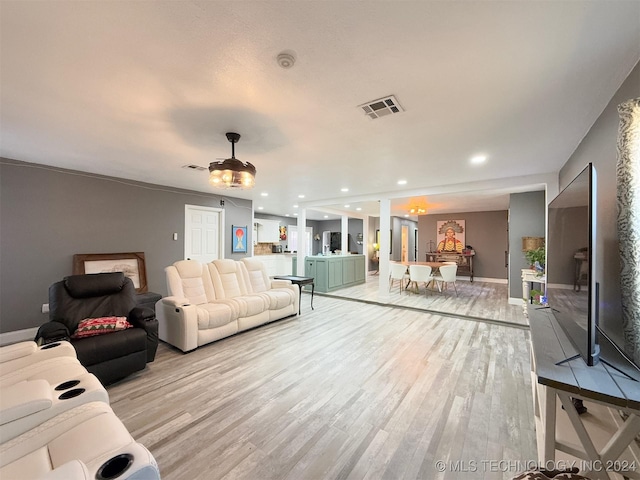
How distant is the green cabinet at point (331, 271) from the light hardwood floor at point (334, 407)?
125 inches

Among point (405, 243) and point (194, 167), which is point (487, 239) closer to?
point (405, 243)

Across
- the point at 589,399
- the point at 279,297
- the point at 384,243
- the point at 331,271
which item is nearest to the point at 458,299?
the point at 384,243

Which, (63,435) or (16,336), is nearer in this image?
(63,435)

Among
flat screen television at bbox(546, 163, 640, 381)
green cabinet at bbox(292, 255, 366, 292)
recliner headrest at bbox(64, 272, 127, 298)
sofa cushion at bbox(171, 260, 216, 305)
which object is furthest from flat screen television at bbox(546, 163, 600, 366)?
green cabinet at bbox(292, 255, 366, 292)

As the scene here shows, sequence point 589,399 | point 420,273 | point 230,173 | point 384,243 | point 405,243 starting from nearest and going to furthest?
point 589,399, point 230,173, point 384,243, point 420,273, point 405,243

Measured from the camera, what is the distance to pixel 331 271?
6.79 m

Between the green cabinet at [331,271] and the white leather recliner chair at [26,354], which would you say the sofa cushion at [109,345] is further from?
the green cabinet at [331,271]

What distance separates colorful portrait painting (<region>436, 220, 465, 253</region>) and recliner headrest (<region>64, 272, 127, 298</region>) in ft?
30.0

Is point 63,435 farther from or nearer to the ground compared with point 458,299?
farther from the ground

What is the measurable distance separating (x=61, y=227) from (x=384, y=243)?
19.2 feet

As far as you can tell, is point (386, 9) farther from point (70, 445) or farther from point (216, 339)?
point (216, 339)

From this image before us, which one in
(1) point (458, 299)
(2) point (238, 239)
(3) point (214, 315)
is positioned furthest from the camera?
(2) point (238, 239)

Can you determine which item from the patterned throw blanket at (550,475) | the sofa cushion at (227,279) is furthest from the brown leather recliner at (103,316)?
the patterned throw blanket at (550,475)

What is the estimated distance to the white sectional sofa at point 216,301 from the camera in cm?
311
